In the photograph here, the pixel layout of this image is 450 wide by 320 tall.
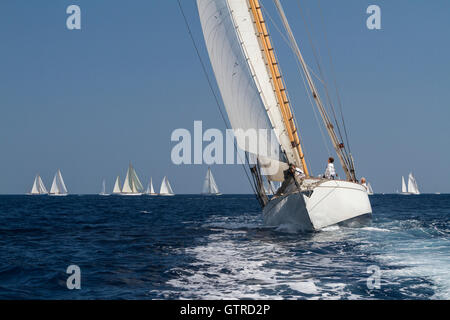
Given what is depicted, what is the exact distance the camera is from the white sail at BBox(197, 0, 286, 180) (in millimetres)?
20797

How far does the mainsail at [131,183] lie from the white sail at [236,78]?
447ft

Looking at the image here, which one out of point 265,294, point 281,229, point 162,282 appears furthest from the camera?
point 281,229

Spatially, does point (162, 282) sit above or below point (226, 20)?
below

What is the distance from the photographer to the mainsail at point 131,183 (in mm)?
155875

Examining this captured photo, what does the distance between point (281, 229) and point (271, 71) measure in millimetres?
7345

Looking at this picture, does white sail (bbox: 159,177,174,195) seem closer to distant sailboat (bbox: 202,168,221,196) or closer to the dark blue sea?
distant sailboat (bbox: 202,168,221,196)

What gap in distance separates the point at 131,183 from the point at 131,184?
13.5 inches

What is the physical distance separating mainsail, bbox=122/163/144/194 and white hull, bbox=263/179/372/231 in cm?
13924

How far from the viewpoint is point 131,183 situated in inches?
6230

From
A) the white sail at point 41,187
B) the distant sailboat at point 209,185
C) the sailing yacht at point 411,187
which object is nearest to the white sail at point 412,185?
the sailing yacht at point 411,187
